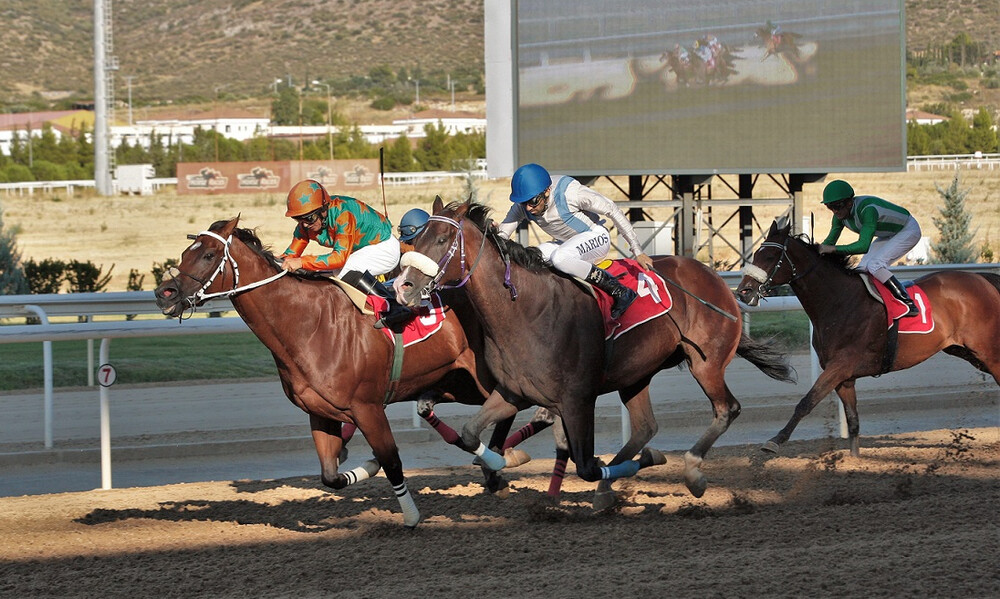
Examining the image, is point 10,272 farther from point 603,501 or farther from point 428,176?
point 428,176

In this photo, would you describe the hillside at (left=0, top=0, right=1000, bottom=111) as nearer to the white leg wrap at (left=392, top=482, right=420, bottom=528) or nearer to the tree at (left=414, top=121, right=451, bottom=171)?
the tree at (left=414, top=121, right=451, bottom=171)

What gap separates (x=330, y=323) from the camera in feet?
19.7

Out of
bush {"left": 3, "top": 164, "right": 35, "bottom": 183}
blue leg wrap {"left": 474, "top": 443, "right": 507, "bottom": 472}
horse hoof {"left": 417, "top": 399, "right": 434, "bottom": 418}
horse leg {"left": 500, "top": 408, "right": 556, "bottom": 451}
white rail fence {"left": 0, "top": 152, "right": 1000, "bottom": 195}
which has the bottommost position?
blue leg wrap {"left": 474, "top": 443, "right": 507, "bottom": 472}

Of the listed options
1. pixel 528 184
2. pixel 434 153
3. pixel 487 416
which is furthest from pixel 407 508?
pixel 434 153

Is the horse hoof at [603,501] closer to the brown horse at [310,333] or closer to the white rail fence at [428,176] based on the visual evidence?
the brown horse at [310,333]

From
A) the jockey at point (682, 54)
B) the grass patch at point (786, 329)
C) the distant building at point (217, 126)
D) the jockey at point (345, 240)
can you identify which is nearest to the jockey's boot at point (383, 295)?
the jockey at point (345, 240)

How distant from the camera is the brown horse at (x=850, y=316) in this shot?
7672 millimetres

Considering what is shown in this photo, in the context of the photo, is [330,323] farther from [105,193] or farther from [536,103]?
[105,193]

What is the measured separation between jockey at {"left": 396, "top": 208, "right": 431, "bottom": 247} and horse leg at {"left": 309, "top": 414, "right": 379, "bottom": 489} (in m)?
1.02

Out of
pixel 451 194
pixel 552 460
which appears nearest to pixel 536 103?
pixel 552 460

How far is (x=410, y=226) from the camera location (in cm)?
663

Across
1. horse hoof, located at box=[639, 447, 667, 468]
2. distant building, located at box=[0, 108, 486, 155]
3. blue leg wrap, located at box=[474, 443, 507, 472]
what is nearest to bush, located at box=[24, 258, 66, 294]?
blue leg wrap, located at box=[474, 443, 507, 472]

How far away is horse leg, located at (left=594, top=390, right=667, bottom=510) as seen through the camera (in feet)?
21.2

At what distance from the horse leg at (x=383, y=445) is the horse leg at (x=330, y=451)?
0.78 ft
